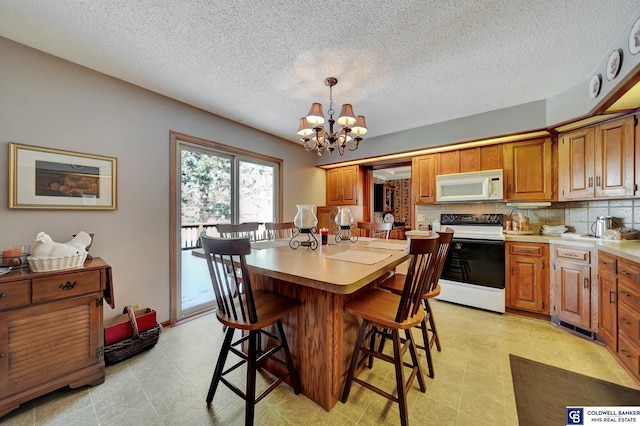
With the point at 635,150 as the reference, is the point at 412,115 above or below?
above

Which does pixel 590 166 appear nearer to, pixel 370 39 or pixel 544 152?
pixel 544 152

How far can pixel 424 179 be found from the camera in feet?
11.9

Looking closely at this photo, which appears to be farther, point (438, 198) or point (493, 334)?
point (438, 198)

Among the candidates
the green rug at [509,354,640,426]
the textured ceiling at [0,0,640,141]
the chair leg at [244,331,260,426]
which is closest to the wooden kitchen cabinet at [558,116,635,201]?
the textured ceiling at [0,0,640,141]

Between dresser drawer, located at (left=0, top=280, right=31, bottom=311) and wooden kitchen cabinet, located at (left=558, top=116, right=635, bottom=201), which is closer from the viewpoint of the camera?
dresser drawer, located at (left=0, top=280, right=31, bottom=311)

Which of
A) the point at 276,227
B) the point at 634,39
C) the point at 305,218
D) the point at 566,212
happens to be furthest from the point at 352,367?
the point at 566,212

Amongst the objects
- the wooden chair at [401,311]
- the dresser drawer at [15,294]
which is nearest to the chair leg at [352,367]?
the wooden chair at [401,311]

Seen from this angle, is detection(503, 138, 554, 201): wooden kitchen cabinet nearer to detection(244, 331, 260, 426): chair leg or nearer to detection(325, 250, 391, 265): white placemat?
detection(325, 250, 391, 265): white placemat

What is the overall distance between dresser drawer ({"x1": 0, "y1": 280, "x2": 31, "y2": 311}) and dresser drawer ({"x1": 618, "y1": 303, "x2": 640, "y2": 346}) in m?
4.09

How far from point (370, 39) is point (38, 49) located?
259 centimetres

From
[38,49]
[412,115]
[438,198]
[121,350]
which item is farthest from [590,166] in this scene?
[38,49]

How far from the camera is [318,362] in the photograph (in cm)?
149

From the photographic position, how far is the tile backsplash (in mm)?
2412

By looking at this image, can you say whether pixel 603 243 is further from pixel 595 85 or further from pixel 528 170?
pixel 595 85
